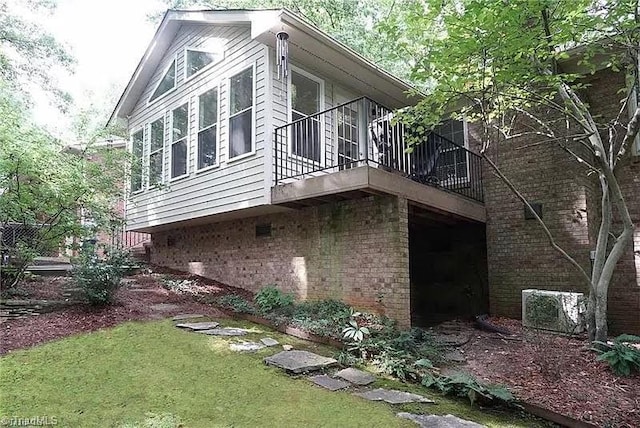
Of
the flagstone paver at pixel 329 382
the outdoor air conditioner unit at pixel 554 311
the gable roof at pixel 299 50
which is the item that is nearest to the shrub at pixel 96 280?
the flagstone paver at pixel 329 382

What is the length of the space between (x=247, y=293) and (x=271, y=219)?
4.90 ft

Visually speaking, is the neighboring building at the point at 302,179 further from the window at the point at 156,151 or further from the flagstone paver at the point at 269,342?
the flagstone paver at the point at 269,342

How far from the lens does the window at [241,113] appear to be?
7828 millimetres

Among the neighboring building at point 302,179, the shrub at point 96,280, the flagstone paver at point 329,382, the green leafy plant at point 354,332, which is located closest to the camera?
the flagstone paver at point 329,382

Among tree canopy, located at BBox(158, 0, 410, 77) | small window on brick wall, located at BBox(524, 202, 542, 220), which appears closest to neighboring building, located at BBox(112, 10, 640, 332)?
small window on brick wall, located at BBox(524, 202, 542, 220)

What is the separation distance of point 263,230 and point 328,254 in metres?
1.73

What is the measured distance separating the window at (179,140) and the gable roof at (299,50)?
1839 mm

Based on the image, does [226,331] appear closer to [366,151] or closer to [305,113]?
[366,151]

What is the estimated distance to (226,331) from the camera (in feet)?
18.9

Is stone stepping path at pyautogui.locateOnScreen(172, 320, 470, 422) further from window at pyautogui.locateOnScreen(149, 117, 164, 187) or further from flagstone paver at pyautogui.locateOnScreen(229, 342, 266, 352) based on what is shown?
window at pyautogui.locateOnScreen(149, 117, 164, 187)

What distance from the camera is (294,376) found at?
14.1 feet

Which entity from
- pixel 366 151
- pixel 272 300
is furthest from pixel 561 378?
pixel 366 151

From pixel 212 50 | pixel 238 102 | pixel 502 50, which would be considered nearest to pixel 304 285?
pixel 238 102

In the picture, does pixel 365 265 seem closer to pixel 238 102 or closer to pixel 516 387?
pixel 516 387
